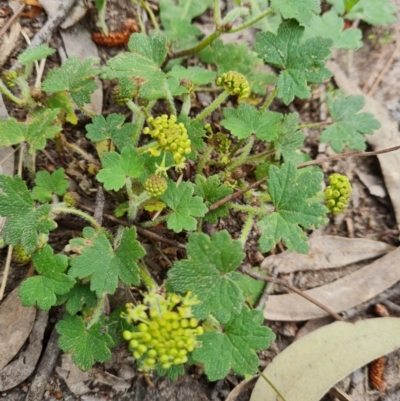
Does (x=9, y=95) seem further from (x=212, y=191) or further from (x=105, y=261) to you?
(x=212, y=191)

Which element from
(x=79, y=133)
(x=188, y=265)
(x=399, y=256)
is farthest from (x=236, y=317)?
(x=79, y=133)

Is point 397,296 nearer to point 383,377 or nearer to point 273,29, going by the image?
point 383,377

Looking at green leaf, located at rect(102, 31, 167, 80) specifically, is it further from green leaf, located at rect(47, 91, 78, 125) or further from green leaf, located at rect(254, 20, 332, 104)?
green leaf, located at rect(254, 20, 332, 104)

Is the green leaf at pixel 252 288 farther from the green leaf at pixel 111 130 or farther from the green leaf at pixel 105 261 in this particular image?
the green leaf at pixel 111 130

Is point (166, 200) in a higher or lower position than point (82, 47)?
lower

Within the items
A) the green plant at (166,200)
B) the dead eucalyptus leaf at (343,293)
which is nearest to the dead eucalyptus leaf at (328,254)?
the dead eucalyptus leaf at (343,293)

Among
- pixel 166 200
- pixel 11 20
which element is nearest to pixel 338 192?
pixel 166 200

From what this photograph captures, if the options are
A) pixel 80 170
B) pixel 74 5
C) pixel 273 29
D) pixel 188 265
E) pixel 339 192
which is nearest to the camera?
pixel 188 265
